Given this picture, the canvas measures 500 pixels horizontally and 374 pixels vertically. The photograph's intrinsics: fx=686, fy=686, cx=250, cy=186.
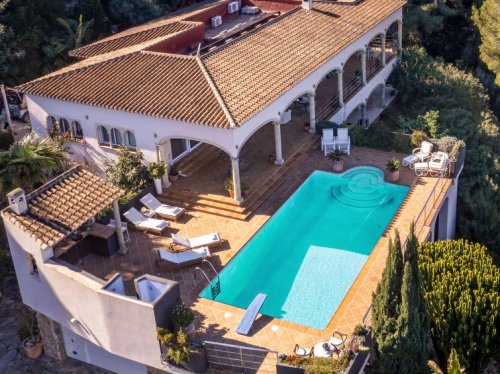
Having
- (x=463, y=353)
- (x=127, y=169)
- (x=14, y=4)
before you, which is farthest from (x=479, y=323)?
(x=14, y=4)

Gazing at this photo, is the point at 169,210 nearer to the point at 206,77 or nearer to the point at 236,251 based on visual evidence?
the point at 236,251

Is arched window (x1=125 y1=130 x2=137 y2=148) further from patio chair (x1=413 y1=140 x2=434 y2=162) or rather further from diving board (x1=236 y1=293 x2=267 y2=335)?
patio chair (x1=413 y1=140 x2=434 y2=162)

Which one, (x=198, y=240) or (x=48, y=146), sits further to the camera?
(x=48, y=146)

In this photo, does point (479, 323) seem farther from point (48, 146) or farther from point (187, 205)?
point (48, 146)

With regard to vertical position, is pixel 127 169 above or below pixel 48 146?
below

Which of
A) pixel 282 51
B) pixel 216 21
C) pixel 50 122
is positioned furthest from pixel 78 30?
pixel 282 51

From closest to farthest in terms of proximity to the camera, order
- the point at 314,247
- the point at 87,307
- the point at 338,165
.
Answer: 1. the point at 87,307
2. the point at 314,247
3. the point at 338,165
